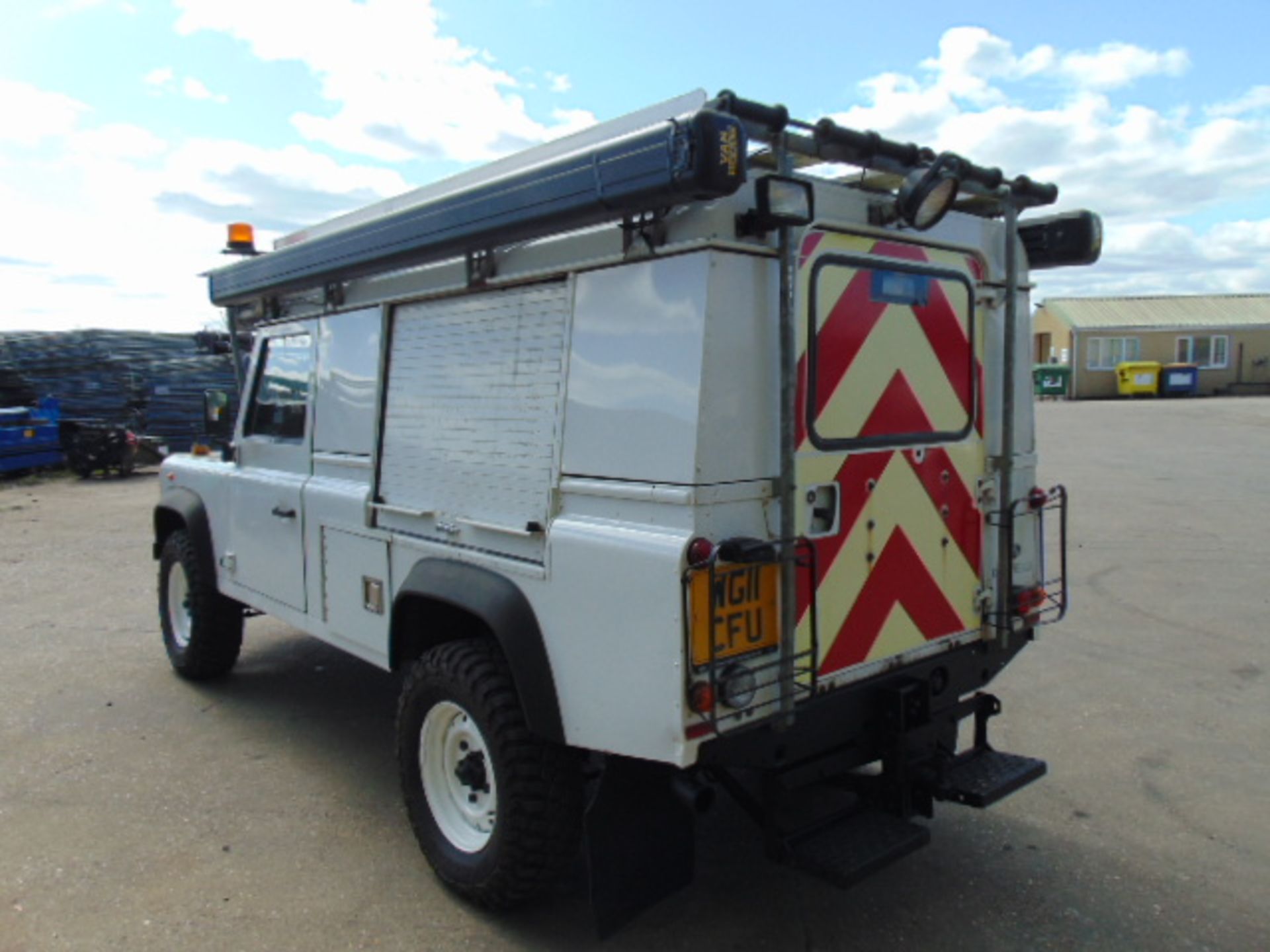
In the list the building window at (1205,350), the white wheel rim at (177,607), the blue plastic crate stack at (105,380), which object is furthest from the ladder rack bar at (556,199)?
the building window at (1205,350)

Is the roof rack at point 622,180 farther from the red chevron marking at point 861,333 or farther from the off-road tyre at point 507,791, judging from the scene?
the off-road tyre at point 507,791

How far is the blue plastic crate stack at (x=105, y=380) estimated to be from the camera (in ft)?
61.5

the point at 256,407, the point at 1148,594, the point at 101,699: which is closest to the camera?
the point at 256,407

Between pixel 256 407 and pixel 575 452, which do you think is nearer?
pixel 575 452

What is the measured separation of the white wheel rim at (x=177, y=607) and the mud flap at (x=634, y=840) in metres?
3.94

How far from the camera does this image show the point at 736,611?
2.72 metres

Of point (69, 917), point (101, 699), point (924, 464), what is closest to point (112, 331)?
point (101, 699)

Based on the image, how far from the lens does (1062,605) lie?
145 inches

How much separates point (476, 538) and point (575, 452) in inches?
24.0

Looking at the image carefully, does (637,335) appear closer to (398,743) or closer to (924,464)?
(924,464)

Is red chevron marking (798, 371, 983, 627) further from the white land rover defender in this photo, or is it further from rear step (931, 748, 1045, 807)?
rear step (931, 748, 1045, 807)

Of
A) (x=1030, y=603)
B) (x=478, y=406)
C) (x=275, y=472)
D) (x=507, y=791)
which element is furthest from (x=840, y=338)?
(x=275, y=472)

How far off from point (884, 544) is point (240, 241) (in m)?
4.04

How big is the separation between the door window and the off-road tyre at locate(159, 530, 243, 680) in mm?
980
